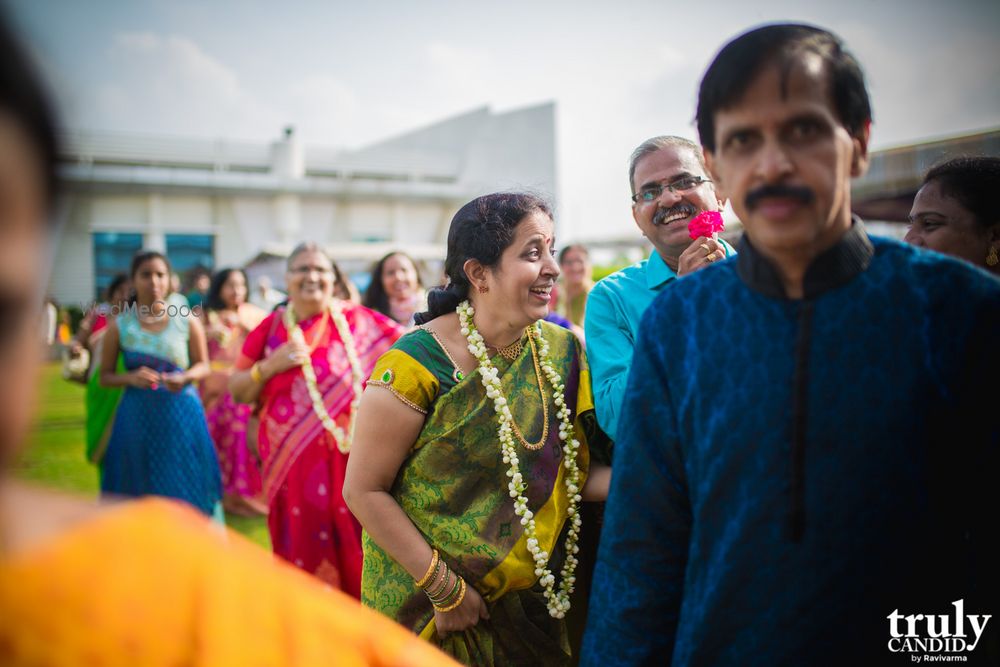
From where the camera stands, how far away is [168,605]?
29.9 inches

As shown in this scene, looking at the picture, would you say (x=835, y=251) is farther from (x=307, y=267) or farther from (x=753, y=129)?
(x=307, y=267)

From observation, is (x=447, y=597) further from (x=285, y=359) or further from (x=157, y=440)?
(x=157, y=440)

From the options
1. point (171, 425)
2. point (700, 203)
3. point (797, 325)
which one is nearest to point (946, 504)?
point (797, 325)

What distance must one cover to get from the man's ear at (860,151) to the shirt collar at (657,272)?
32.8 inches

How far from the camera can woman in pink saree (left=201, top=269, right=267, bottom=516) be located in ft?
22.9

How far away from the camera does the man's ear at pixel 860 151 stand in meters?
1.32

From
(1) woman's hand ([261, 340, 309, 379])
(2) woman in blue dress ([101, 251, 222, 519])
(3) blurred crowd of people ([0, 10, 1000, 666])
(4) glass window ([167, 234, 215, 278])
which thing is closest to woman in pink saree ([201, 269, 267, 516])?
(2) woman in blue dress ([101, 251, 222, 519])

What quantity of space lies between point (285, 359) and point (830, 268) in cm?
334

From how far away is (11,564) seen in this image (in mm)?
713

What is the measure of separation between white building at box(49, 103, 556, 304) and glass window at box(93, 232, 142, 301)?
3 centimetres

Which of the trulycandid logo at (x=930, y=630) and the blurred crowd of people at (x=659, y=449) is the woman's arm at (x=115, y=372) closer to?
the blurred crowd of people at (x=659, y=449)

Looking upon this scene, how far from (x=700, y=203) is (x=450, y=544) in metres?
1.29


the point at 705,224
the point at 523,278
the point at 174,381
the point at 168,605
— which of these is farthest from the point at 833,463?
the point at 174,381

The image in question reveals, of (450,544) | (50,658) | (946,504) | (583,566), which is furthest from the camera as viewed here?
(583,566)
